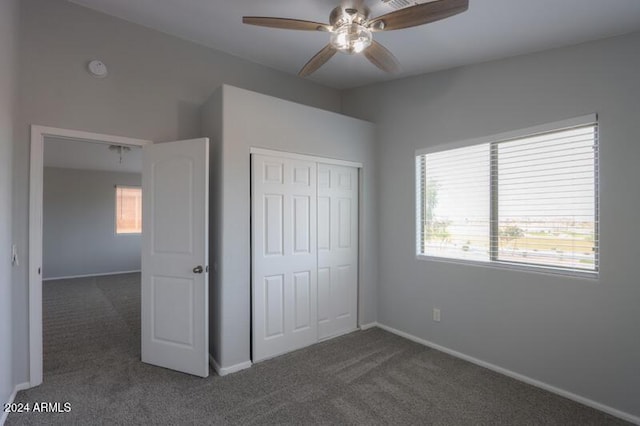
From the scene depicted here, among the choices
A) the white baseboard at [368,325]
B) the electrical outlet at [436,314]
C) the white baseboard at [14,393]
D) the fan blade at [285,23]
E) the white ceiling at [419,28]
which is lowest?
the white baseboard at [368,325]

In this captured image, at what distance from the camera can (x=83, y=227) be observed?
24.0 ft

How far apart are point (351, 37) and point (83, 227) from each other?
8.04 meters

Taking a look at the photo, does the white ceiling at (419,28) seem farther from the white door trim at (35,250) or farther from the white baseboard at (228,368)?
the white baseboard at (228,368)

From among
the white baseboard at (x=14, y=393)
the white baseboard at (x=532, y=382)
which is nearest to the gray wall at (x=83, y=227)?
the white baseboard at (x=14, y=393)

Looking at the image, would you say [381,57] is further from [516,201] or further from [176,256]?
[176,256]

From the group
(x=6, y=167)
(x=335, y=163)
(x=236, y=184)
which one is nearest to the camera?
(x=6, y=167)

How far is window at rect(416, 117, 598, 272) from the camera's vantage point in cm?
243

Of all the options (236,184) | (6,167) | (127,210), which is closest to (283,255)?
(236,184)

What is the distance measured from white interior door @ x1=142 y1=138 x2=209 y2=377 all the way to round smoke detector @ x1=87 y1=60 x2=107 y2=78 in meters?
0.71

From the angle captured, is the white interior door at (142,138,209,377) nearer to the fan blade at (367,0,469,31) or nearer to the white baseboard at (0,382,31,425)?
the white baseboard at (0,382,31,425)

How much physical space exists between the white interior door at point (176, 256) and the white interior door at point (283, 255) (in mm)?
478

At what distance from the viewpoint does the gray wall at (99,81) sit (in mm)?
2438

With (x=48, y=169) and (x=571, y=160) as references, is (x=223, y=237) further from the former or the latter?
(x=48, y=169)

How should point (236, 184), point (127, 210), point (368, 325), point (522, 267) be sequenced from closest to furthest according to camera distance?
point (522, 267) → point (236, 184) → point (368, 325) → point (127, 210)
